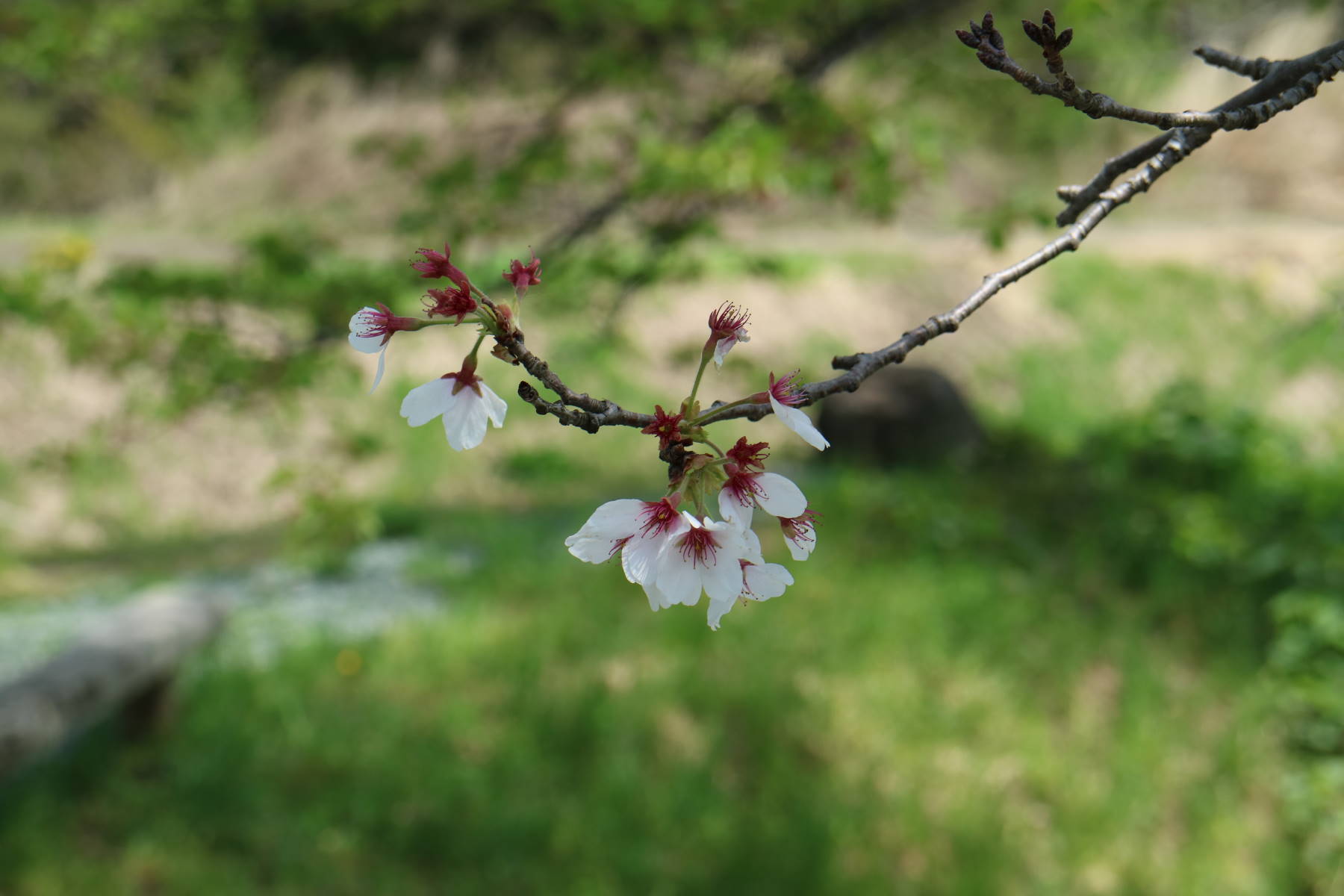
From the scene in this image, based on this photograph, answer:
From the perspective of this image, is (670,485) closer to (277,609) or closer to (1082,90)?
(1082,90)

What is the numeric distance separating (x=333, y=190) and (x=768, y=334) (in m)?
6.82

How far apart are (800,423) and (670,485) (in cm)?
14

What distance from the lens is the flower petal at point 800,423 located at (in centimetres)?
72

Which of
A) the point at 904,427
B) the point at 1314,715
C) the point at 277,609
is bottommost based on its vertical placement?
the point at 1314,715

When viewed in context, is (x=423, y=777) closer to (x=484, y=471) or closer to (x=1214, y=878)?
(x=1214, y=878)

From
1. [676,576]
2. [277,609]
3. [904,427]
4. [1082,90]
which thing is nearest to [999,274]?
[1082,90]

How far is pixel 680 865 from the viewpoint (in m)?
3.38

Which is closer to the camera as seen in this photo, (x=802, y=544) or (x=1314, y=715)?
(x=802, y=544)

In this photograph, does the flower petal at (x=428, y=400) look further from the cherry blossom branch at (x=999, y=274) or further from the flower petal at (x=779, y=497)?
the flower petal at (x=779, y=497)

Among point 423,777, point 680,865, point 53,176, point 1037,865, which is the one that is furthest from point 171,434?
point 53,176

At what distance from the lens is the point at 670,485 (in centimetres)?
83

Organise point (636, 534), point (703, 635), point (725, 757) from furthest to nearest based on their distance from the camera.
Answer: point (703, 635) < point (725, 757) < point (636, 534)

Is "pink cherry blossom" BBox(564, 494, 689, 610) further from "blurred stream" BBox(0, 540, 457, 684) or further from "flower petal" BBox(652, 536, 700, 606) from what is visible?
"blurred stream" BBox(0, 540, 457, 684)

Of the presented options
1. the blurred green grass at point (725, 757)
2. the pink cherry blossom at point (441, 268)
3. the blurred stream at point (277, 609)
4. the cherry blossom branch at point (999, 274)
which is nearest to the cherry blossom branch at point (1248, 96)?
the cherry blossom branch at point (999, 274)
